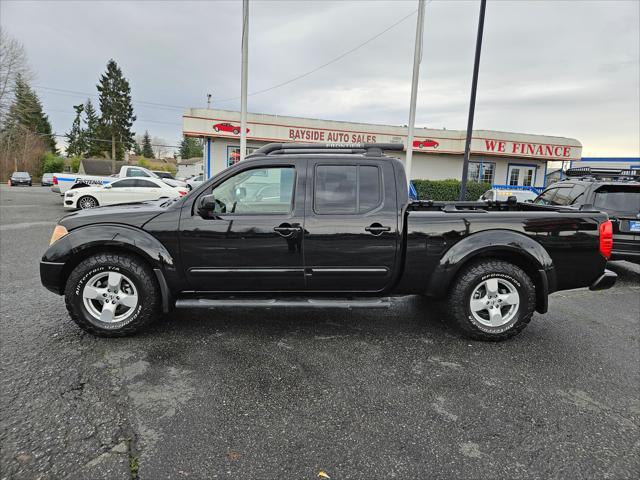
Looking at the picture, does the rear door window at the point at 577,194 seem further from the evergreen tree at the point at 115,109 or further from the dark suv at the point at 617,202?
the evergreen tree at the point at 115,109

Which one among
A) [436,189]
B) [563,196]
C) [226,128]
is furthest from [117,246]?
[436,189]

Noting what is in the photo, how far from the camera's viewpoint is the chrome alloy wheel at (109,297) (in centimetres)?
372

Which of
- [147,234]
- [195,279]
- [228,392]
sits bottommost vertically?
[228,392]

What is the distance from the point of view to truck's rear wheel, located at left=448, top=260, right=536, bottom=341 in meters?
3.85

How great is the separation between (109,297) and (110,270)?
0.86 feet

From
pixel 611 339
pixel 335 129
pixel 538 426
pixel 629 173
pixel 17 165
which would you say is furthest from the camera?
pixel 17 165

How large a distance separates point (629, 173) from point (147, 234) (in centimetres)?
892

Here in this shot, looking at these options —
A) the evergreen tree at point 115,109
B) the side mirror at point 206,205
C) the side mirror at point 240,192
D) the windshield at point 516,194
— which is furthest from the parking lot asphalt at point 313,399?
the evergreen tree at point 115,109

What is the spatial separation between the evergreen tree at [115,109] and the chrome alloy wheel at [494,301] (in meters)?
64.3

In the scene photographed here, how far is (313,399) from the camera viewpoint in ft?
9.35

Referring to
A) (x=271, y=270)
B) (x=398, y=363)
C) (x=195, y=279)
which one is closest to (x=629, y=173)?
(x=398, y=363)

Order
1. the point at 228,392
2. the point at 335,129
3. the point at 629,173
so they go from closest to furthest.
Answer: the point at 228,392 → the point at 629,173 → the point at 335,129

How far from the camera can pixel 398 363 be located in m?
3.45

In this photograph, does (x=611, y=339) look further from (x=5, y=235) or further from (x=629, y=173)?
(x=5, y=235)
